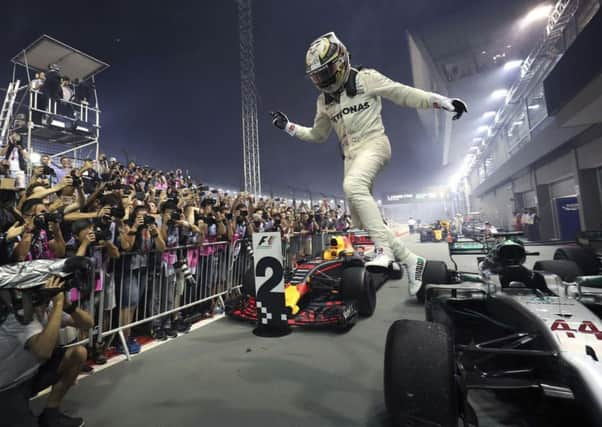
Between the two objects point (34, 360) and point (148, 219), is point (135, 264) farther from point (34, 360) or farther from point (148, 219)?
point (34, 360)

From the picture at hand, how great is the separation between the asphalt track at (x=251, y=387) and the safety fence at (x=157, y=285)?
481mm

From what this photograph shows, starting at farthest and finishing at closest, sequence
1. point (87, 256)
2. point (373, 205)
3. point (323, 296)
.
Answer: point (323, 296)
point (87, 256)
point (373, 205)

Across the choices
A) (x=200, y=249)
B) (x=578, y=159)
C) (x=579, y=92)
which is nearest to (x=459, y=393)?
(x=200, y=249)

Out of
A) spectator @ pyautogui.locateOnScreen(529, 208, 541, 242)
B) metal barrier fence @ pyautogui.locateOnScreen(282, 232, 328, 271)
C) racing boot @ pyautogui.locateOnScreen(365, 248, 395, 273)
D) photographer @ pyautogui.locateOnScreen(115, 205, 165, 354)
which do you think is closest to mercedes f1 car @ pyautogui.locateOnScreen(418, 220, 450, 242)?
spectator @ pyautogui.locateOnScreen(529, 208, 541, 242)

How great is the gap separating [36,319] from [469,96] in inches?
812

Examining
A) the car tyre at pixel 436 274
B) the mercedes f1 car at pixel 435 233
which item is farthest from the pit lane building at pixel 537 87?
the car tyre at pixel 436 274

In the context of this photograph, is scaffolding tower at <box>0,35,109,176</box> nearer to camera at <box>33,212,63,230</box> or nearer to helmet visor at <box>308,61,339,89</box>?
camera at <box>33,212,63,230</box>

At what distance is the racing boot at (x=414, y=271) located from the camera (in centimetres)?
215

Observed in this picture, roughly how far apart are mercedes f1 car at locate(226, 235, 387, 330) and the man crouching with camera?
2.19m

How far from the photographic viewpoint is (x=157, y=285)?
397cm

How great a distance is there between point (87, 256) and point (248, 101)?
10107 mm

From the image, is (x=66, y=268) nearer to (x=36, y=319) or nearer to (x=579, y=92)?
(x=36, y=319)

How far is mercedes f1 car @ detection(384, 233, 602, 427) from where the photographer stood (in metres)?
1.38

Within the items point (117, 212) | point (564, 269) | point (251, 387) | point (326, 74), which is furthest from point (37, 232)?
point (564, 269)
